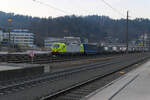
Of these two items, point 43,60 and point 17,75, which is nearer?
point 17,75

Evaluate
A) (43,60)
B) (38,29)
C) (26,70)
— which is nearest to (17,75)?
(26,70)

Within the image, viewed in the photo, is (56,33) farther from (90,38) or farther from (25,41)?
(90,38)

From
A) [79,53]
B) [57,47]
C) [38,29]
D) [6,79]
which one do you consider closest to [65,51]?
[57,47]

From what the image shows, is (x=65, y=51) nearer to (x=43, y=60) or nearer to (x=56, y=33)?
(x=43, y=60)

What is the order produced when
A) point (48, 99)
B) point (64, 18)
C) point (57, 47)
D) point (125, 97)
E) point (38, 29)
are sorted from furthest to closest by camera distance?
point (64, 18) → point (38, 29) → point (57, 47) → point (125, 97) → point (48, 99)

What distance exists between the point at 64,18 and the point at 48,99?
173352 millimetres

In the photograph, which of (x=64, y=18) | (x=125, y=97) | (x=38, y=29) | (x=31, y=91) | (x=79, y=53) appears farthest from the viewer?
(x=64, y=18)

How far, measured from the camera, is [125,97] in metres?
10.9

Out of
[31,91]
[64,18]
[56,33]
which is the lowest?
[31,91]

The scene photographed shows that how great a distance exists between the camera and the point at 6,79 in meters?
16.7

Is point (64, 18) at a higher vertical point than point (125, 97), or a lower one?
higher

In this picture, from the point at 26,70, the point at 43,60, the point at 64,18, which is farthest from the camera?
the point at 64,18

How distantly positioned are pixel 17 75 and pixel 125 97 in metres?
10.0

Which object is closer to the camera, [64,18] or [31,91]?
[31,91]
